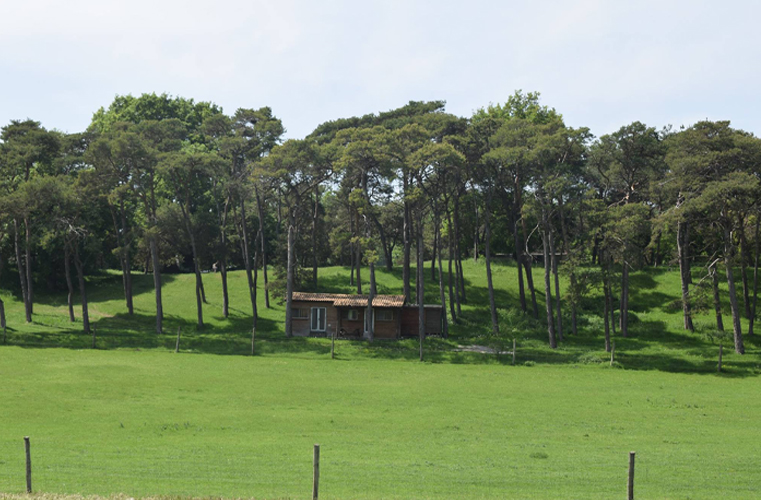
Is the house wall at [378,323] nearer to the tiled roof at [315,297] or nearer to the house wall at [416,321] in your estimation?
the house wall at [416,321]

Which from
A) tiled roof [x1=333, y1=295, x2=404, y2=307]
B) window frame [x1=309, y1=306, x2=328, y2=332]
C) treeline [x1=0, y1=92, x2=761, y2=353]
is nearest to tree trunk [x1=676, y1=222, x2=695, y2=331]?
treeline [x1=0, y1=92, x2=761, y2=353]

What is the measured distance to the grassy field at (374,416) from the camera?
1641 centimetres

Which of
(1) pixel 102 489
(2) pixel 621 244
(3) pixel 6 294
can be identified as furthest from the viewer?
(3) pixel 6 294

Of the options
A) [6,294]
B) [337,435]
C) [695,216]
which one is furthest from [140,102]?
[337,435]

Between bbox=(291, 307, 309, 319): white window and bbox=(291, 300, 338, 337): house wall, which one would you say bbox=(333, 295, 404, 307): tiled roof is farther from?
bbox=(291, 307, 309, 319): white window

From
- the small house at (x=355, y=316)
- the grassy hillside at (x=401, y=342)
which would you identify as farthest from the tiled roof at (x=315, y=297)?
the grassy hillside at (x=401, y=342)

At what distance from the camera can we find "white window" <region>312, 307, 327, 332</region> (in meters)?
52.6

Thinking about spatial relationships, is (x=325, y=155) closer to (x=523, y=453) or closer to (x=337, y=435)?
(x=337, y=435)

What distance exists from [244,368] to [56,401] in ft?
38.9

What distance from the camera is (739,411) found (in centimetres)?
2811

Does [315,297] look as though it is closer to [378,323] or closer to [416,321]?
[378,323]

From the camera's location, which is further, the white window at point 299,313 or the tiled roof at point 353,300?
the white window at point 299,313

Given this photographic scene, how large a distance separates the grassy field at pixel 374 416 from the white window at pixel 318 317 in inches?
201

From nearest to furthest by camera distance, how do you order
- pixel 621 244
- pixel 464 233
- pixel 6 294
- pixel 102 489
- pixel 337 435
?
pixel 102 489, pixel 337 435, pixel 621 244, pixel 6 294, pixel 464 233
